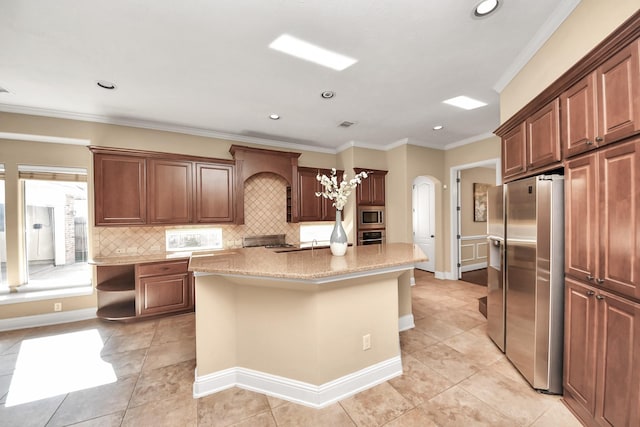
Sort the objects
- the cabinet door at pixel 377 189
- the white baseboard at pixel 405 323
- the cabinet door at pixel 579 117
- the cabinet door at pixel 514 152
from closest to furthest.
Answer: the cabinet door at pixel 579 117 → the cabinet door at pixel 514 152 → the white baseboard at pixel 405 323 → the cabinet door at pixel 377 189

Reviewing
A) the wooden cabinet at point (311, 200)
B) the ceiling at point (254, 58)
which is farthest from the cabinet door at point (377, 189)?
the ceiling at point (254, 58)

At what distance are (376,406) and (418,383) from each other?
47 cm

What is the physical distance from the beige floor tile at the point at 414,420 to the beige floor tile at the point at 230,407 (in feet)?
2.99

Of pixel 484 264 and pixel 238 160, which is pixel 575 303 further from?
pixel 484 264

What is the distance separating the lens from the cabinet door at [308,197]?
4727 mm

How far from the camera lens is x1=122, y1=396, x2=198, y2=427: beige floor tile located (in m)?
1.70

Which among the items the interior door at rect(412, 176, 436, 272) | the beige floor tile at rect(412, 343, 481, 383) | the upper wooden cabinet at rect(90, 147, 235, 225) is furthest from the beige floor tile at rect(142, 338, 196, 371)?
the interior door at rect(412, 176, 436, 272)

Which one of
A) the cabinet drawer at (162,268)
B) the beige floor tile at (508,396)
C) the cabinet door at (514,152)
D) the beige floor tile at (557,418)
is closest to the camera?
the beige floor tile at (557,418)

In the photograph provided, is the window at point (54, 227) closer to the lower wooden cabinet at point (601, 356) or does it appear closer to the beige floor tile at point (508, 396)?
the beige floor tile at point (508, 396)

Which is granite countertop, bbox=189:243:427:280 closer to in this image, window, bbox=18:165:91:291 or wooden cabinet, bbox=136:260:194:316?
wooden cabinet, bbox=136:260:194:316

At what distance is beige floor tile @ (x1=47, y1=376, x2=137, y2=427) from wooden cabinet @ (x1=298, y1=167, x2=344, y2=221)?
3.21 metres

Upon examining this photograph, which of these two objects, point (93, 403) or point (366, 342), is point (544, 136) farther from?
point (93, 403)

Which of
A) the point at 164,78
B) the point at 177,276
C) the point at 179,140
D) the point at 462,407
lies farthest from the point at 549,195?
the point at 179,140

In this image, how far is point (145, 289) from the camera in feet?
11.0
